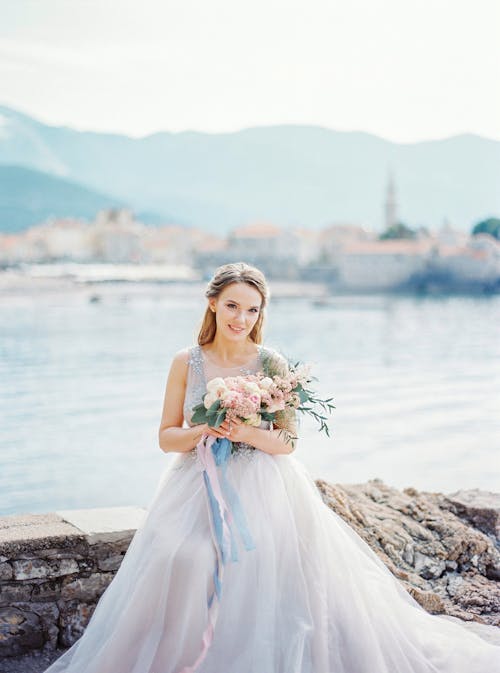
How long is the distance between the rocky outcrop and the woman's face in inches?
34.1

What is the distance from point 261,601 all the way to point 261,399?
429mm

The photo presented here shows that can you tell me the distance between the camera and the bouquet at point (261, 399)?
196 cm

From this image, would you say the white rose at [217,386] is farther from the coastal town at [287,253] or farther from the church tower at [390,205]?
the church tower at [390,205]

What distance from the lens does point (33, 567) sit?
228 centimetres

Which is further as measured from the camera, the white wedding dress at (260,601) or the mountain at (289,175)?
the mountain at (289,175)

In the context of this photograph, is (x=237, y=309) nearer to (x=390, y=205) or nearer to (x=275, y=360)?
(x=275, y=360)

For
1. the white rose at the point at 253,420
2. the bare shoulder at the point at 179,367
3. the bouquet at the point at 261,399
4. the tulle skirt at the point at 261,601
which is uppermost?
the bare shoulder at the point at 179,367

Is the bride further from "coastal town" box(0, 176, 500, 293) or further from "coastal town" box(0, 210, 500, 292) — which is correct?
→ "coastal town" box(0, 210, 500, 292)

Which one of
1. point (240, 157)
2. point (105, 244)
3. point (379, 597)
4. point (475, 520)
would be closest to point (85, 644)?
point (379, 597)

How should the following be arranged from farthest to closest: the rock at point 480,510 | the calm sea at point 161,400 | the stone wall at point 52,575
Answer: the calm sea at point 161,400 → the rock at point 480,510 → the stone wall at point 52,575

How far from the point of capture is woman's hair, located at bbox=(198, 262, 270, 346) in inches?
85.4

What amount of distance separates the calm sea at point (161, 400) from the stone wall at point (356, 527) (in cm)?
56

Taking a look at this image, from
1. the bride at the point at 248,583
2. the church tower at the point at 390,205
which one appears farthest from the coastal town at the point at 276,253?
the bride at the point at 248,583

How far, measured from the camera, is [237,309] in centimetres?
217
